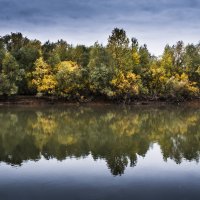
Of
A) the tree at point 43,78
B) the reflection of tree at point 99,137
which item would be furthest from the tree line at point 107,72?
the reflection of tree at point 99,137

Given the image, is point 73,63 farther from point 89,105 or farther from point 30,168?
point 30,168

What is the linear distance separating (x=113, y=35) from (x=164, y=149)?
169ft

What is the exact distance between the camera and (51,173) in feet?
69.3

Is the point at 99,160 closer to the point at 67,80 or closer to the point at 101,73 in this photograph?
the point at 67,80

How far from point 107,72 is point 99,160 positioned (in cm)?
4652

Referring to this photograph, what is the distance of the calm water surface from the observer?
58.2 ft

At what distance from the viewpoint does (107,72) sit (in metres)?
70.1

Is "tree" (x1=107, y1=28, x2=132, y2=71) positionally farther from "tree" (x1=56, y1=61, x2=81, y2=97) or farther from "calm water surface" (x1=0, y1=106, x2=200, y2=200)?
"calm water surface" (x1=0, y1=106, x2=200, y2=200)

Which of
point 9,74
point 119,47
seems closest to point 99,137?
point 9,74

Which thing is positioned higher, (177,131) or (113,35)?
(113,35)

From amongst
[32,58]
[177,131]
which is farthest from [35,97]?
[177,131]

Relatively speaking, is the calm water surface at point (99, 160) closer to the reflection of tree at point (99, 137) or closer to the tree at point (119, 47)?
the reflection of tree at point (99, 137)

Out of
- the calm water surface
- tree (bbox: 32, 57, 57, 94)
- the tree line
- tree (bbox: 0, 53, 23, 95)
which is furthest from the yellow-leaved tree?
the calm water surface

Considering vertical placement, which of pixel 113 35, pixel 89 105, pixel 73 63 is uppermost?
pixel 113 35
